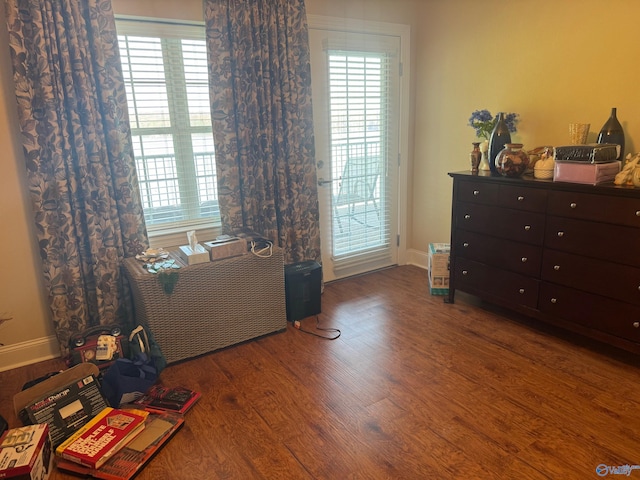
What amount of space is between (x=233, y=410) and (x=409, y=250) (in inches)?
105

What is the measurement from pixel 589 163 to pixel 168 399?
103 inches

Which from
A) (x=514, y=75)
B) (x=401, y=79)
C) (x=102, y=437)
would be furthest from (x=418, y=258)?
(x=102, y=437)

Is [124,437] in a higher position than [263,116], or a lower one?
lower

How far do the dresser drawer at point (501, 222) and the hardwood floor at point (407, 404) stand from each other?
65 cm

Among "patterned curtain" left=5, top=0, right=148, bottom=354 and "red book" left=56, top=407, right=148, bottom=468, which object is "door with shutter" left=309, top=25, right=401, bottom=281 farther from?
"red book" left=56, top=407, right=148, bottom=468

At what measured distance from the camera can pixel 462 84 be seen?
3707mm

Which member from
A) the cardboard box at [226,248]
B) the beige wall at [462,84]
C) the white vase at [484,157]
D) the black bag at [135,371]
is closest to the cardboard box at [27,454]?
the black bag at [135,371]

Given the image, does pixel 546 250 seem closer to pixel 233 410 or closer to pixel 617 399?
pixel 617 399

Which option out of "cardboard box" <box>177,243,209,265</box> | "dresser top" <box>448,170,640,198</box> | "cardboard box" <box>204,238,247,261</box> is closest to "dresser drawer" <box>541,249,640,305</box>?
"dresser top" <box>448,170,640,198</box>

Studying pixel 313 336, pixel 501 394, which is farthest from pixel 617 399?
pixel 313 336

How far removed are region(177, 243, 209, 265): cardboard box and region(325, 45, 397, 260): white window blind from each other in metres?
1.41

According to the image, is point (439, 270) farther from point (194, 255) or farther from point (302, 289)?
point (194, 255)

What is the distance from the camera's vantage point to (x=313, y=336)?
3.07 metres

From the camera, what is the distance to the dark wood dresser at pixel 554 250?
2436 millimetres
